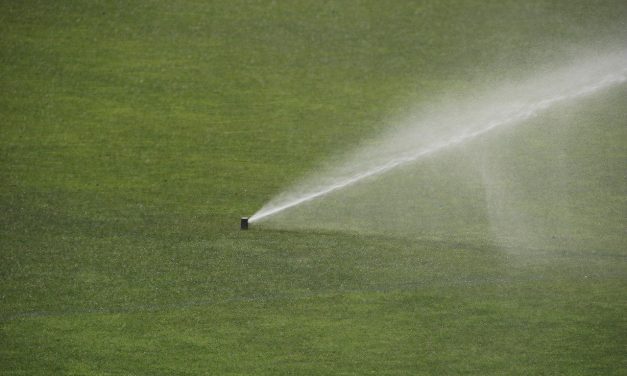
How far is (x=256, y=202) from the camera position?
20.7 ft

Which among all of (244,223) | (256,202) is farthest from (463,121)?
(244,223)

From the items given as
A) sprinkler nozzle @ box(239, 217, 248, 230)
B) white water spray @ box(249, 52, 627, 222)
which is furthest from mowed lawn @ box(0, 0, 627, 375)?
white water spray @ box(249, 52, 627, 222)

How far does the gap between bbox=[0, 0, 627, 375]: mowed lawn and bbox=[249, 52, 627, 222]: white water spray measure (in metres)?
0.21

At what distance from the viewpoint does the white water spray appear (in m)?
6.69

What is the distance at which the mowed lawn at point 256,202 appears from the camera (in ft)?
12.7

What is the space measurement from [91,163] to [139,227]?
144 centimetres

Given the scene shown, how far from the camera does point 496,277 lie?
191 inches

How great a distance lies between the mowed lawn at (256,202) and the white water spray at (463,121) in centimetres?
21

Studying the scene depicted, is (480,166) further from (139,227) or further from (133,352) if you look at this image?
(133,352)

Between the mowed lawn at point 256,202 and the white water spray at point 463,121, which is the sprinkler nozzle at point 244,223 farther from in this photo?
the white water spray at point 463,121

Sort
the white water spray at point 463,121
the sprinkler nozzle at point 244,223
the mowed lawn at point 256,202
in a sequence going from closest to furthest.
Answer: the mowed lawn at point 256,202 → the sprinkler nozzle at point 244,223 → the white water spray at point 463,121

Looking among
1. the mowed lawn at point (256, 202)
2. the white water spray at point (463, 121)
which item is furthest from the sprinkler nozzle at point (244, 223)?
the white water spray at point (463, 121)

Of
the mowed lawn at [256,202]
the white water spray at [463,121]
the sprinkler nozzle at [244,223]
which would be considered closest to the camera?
the mowed lawn at [256,202]

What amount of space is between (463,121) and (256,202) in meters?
2.34
